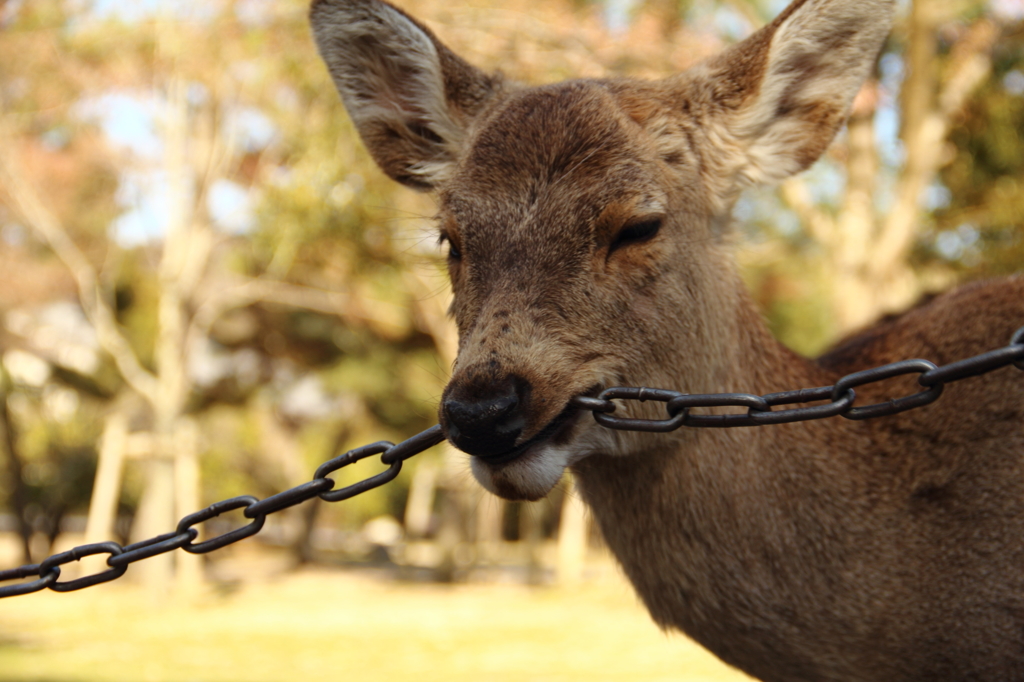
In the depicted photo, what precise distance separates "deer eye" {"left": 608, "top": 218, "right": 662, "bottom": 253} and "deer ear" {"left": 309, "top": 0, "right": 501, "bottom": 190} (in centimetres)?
110

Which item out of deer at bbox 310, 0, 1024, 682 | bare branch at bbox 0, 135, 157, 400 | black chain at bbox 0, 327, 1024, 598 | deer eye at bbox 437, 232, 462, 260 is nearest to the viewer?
black chain at bbox 0, 327, 1024, 598

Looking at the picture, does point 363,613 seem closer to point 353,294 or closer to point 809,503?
point 353,294

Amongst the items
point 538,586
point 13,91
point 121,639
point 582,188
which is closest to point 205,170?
point 13,91

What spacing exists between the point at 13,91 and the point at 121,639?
11210 millimetres

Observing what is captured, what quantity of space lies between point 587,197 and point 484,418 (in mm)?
932

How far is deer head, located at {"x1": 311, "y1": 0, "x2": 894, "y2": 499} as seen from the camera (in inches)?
112

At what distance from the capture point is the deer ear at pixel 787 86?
3.54m

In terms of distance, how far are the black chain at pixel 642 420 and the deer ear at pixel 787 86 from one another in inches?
46.9

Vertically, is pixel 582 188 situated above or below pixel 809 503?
above

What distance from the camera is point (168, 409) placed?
65.3 feet

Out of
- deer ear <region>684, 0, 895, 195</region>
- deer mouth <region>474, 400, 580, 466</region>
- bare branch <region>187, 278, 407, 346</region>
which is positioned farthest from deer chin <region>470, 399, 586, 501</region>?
bare branch <region>187, 278, 407, 346</region>

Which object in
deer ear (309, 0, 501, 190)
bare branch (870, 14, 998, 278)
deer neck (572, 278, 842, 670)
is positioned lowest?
deer neck (572, 278, 842, 670)

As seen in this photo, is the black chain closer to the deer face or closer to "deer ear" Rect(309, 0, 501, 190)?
the deer face

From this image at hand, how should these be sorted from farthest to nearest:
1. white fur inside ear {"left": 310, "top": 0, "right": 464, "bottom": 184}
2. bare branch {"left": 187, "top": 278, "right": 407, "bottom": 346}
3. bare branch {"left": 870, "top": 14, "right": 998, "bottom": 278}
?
1. bare branch {"left": 187, "top": 278, "right": 407, "bottom": 346}
2. bare branch {"left": 870, "top": 14, "right": 998, "bottom": 278}
3. white fur inside ear {"left": 310, "top": 0, "right": 464, "bottom": 184}
